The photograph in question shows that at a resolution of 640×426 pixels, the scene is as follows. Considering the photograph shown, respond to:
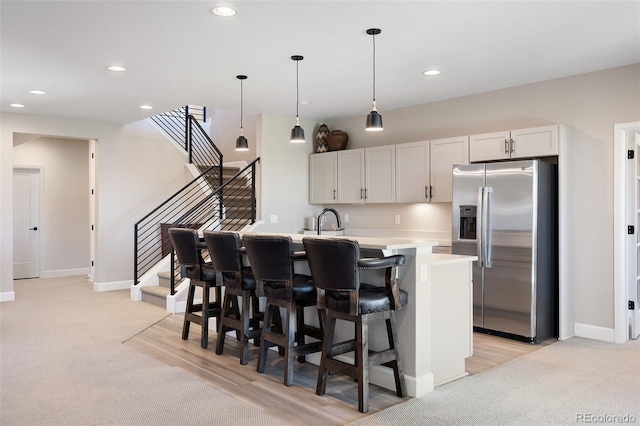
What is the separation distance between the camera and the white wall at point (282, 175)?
23.2 ft

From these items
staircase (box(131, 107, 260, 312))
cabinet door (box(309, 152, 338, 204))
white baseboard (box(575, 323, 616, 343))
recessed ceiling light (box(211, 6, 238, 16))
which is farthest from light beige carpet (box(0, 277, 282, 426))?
white baseboard (box(575, 323, 616, 343))

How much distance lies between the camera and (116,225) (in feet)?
27.0

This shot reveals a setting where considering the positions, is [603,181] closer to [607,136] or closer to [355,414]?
[607,136]

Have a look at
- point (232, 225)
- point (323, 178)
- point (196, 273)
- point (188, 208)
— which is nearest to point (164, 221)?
point (188, 208)

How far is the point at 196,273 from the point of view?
4766 mm

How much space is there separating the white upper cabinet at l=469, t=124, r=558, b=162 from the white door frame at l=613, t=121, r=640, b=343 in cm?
56

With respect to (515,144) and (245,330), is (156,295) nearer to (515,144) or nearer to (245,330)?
(245,330)

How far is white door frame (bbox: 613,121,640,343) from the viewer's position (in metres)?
4.80

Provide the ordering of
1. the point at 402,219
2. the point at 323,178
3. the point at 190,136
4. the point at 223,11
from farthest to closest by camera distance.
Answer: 1. the point at 190,136
2. the point at 323,178
3. the point at 402,219
4. the point at 223,11

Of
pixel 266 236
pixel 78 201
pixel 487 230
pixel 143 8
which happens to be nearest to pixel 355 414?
pixel 266 236

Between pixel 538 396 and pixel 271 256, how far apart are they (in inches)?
81.1

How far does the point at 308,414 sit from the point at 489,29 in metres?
3.01

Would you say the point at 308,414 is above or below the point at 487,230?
below

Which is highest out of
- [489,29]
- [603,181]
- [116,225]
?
[489,29]
